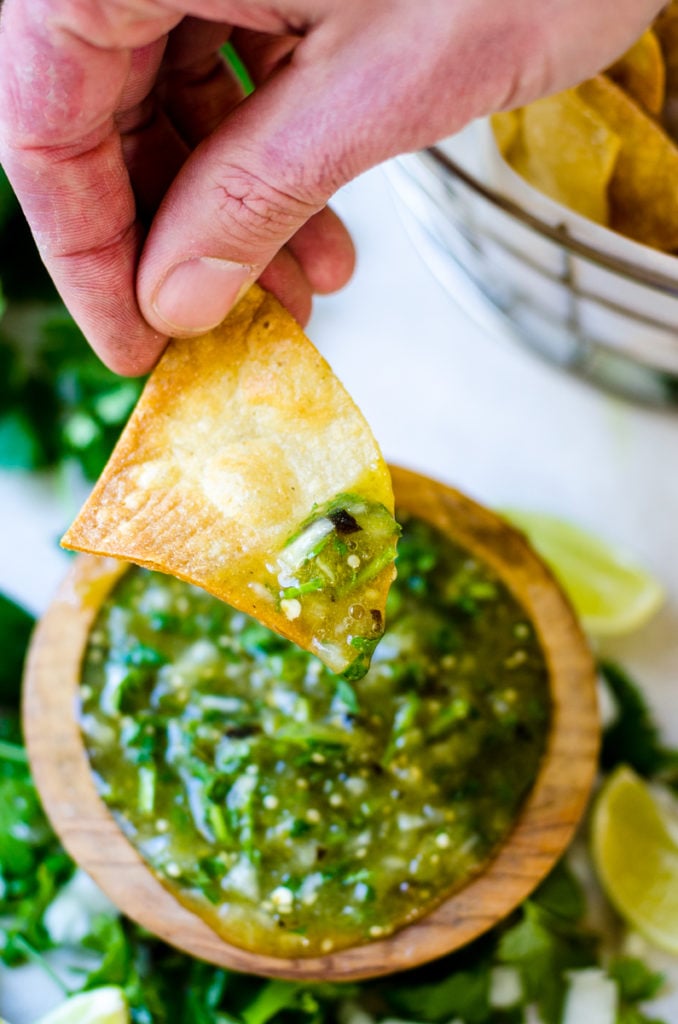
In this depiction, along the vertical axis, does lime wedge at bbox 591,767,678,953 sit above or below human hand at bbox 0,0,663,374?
below

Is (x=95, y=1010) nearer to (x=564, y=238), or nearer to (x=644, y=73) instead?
(x=564, y=238)

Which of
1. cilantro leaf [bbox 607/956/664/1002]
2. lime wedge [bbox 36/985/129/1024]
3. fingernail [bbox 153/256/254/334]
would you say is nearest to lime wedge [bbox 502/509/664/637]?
cilantro leaf [bbox 607/956/664/1002]

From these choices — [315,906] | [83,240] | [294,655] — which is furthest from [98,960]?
[83,240]

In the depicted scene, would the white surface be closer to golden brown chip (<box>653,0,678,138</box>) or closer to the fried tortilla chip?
golden brown chip (<box>653,0,678,138</box>)

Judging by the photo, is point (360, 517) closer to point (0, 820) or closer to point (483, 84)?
point (483, 84)

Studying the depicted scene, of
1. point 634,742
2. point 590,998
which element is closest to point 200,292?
point 634,742

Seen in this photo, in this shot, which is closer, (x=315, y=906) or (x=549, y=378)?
(x=315, y=906)
